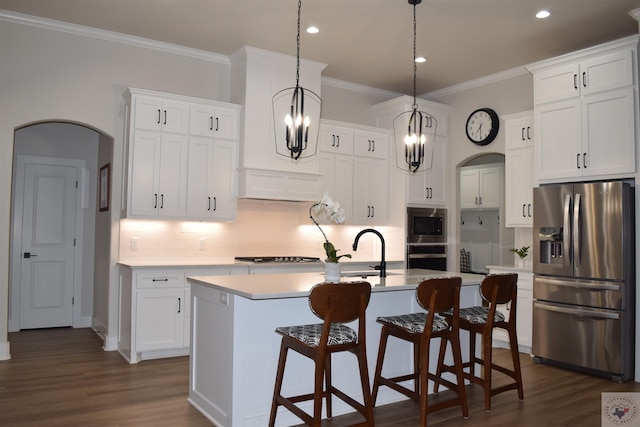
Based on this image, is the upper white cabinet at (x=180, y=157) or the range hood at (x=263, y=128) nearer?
the upper white cabinet at (x=180, y=157)

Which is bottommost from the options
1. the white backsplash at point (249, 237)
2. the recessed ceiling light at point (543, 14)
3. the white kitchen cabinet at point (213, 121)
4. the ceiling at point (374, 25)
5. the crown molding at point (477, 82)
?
the white backsplash at point (249, 237)

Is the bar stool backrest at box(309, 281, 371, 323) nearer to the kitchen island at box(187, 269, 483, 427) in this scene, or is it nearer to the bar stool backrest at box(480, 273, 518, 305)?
the kitchen island at box(187, 269, 483, 427)

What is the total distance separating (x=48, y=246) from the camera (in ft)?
21.1

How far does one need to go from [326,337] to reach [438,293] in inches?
35.1

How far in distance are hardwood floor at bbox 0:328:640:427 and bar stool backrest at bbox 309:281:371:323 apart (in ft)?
3.18

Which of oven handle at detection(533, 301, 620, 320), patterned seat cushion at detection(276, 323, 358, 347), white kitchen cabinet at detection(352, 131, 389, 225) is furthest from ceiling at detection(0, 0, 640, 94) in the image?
patterned seat cushion at detection(276, 323, 358, 347)

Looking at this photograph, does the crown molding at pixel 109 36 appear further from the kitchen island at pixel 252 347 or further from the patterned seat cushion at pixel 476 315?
the patterned seat cushion at pixel 476 315

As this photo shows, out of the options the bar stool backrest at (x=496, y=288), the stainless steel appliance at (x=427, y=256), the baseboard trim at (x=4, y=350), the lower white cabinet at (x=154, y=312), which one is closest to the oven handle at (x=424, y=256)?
the stainless steel appliance at (x=427, y=256)

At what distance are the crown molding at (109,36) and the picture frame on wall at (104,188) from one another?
1.35 m

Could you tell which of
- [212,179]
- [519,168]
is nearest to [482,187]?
[519,168]

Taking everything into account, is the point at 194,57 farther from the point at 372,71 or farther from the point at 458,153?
the point at 458,153

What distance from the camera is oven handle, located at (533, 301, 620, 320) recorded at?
14.5ft

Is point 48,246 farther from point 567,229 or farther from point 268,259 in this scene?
point 567,229

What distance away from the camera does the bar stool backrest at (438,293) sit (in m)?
3.18
